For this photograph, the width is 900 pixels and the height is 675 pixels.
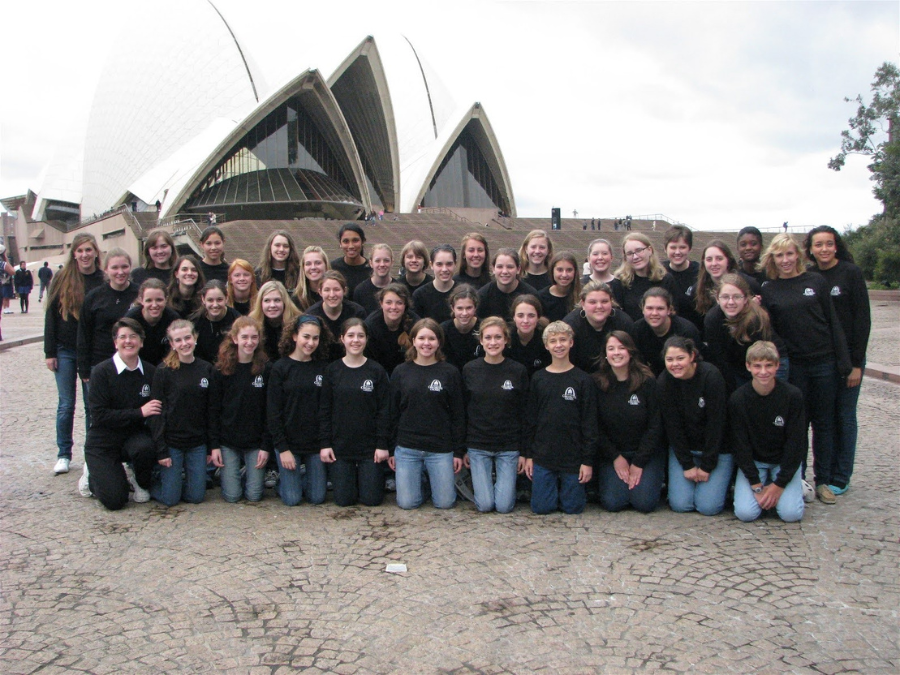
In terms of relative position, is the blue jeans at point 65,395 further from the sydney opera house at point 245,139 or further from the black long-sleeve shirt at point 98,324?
the sydney opera house at point 245,139

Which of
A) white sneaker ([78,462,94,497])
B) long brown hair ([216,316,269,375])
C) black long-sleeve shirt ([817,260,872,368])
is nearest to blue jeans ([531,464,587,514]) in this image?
long brown hair ([216,316,269,375])

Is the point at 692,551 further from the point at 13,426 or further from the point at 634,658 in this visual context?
the point at 13,426

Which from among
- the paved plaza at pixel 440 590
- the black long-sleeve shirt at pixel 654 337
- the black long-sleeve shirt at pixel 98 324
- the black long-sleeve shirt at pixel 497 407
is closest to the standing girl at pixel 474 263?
the black long-sleeve shirt at pixel 497 407

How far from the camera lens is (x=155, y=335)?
5293mm

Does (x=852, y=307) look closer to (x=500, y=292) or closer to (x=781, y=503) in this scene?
(x=781, y=503)

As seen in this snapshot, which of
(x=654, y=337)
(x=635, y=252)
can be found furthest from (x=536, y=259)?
(x=654, y=337)

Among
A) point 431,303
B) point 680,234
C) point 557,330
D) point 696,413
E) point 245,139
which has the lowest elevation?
point 696,413

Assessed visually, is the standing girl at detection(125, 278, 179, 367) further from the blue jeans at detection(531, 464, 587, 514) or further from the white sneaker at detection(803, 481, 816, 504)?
the white sneaker at detection(803, 481, 816, 504)

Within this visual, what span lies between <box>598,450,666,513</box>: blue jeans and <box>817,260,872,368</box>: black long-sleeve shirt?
172 cm

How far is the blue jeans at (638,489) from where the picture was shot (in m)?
4.51

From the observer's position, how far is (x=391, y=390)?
16.0 ft

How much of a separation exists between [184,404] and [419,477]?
1.77 metres

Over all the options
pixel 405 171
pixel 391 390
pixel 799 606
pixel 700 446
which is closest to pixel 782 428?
pixel 700 446

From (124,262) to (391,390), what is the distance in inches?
98.6
